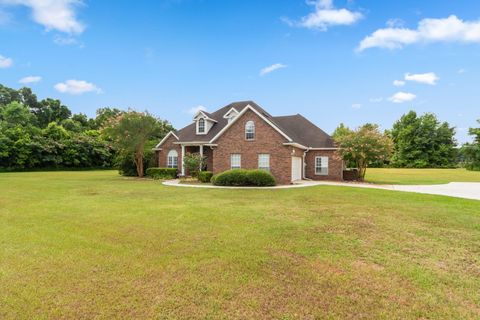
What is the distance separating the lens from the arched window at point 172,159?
2670 cm

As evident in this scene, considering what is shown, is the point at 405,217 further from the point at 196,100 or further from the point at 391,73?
the point at 196,100

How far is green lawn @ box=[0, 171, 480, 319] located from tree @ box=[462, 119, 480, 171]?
5488 cm

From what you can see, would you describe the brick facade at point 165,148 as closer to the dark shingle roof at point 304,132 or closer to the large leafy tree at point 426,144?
the dark shingle roof at point 304,132

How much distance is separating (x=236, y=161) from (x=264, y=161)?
7.59 feet

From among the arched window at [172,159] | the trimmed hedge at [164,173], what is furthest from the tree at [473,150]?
the trimmed hedge at [164,173]

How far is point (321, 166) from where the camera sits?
2398cm

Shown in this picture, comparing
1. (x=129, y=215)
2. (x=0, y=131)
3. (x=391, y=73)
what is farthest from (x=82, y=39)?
(x=0, y=131)

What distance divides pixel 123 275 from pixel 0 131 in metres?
47.0

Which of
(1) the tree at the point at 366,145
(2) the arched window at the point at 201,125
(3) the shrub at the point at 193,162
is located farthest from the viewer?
(2) the arched window at the point at 201,125

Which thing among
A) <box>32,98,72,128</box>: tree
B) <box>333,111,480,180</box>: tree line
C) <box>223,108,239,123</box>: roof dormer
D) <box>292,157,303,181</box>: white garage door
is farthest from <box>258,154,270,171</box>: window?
<box>32,98,72,128</box>: tree

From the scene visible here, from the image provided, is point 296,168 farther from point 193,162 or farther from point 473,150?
point 473,150

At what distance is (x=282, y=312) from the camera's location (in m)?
3.38

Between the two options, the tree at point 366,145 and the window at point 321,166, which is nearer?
the tree at point 366,145

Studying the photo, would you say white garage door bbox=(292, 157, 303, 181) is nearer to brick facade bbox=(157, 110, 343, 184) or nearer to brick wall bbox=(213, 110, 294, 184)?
brick facade bbox=(157, 110, 343, 184)
